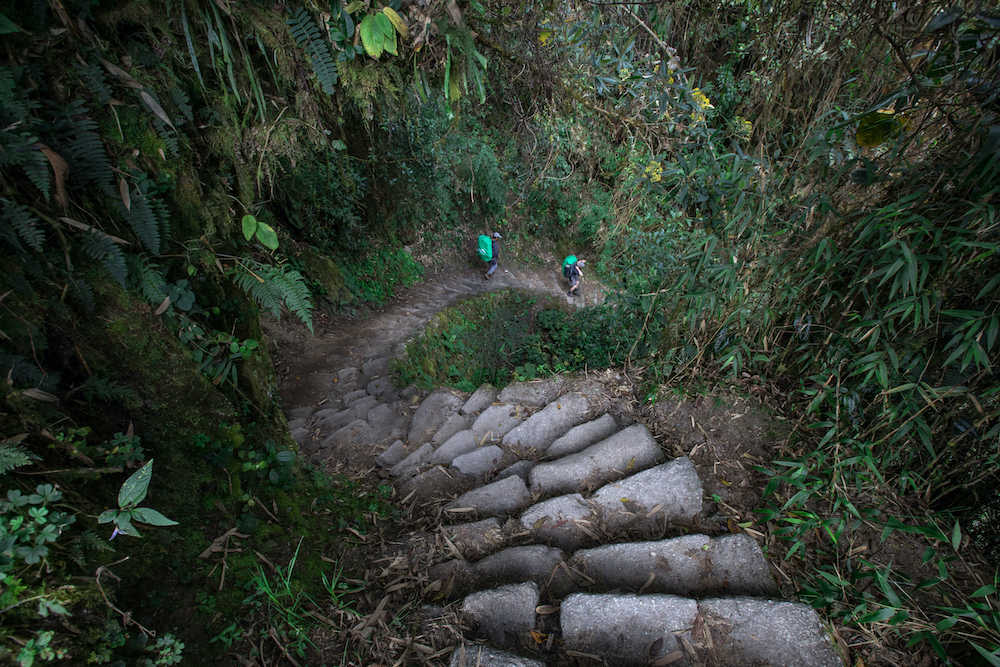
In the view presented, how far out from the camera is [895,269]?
5.21 ft

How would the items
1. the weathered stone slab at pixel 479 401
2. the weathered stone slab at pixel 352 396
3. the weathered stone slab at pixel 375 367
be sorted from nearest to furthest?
the weathered stone slab at pixel 479 401 < the weathered stone slab at pixel 352 396 < the weathered stone slab at pixel 375 367

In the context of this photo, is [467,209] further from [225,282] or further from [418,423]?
[225,282]

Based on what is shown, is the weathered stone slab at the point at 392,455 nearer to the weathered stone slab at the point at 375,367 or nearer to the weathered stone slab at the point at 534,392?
the weathered stone slab at the point at 534,392

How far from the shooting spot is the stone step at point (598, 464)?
2207 mm

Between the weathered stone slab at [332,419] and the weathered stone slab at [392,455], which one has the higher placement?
the weathered stone slab at [392,455]

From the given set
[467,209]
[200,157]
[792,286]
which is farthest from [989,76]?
[467,209]

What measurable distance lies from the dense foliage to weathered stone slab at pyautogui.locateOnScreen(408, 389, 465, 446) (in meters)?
0.92

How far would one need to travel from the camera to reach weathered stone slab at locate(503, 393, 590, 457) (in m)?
2.80

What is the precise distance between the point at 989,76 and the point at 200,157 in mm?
3235

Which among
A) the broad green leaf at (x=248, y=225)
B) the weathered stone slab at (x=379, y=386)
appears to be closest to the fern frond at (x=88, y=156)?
the broad green leaf at (x=248, y=225)

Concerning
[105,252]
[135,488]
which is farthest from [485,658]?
[105,252]

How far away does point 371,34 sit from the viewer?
5.66 feet

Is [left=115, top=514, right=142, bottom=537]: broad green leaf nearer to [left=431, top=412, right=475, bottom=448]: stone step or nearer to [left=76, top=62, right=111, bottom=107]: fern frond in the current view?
[left=76, top=62, right=111, bottom=107]: fern frond

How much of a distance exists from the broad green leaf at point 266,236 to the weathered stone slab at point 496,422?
1.81 metres
